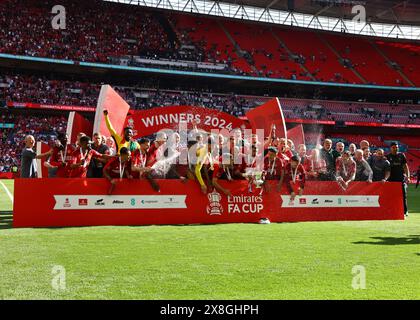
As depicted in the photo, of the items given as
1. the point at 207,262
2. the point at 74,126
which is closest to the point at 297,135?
the point at 74,126

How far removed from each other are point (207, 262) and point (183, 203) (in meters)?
4.48

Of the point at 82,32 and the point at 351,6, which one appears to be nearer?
the point at 82,32

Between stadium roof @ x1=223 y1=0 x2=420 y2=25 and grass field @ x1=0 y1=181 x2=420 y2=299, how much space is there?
3962cm

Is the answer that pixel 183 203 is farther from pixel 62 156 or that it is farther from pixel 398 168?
pixel 398 168

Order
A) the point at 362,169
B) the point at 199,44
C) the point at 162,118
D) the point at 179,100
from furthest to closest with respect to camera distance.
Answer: the point at 199,44, the point at 179,100, the point at 162,118, the point at 362,169

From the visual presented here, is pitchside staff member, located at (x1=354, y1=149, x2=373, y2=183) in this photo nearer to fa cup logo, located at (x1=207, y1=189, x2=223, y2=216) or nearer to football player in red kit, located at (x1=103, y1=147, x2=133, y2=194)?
fa cup logo, located at (x1=207, y1=189, x2=223, y2=216)

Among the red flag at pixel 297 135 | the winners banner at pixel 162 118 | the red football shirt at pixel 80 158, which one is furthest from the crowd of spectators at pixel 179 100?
the red football shirt at pixel 80 158

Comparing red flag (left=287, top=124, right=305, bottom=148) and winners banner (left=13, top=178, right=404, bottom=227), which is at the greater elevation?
red flag (left=287, top=124, right=305, bottom=148)

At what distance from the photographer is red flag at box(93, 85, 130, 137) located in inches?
479

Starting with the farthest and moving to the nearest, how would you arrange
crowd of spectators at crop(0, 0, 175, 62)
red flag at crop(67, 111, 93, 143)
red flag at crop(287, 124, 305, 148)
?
crowd of spectators at crop(0, 0, 175, 62), red flag at crop(287, 124, 305, 148), red flag at crop(67, 111, 93, 143)

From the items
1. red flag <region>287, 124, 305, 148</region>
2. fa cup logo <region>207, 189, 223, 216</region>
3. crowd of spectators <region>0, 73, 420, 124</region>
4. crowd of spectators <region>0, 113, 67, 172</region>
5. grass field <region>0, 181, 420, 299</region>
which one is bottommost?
grass field <region>0, 181, 420, 299</region>

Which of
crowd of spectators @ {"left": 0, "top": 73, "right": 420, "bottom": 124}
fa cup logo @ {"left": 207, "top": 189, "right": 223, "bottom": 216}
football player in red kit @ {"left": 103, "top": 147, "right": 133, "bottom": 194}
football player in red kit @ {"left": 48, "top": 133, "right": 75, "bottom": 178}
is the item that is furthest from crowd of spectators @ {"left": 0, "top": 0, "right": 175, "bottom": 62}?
fa cup logo @ {"left": 207, "top": 189, "right": 223, "bottom": 216}

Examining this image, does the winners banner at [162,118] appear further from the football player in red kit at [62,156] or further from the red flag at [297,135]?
the red flag at [297,135]

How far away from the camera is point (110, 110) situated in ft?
40.5
